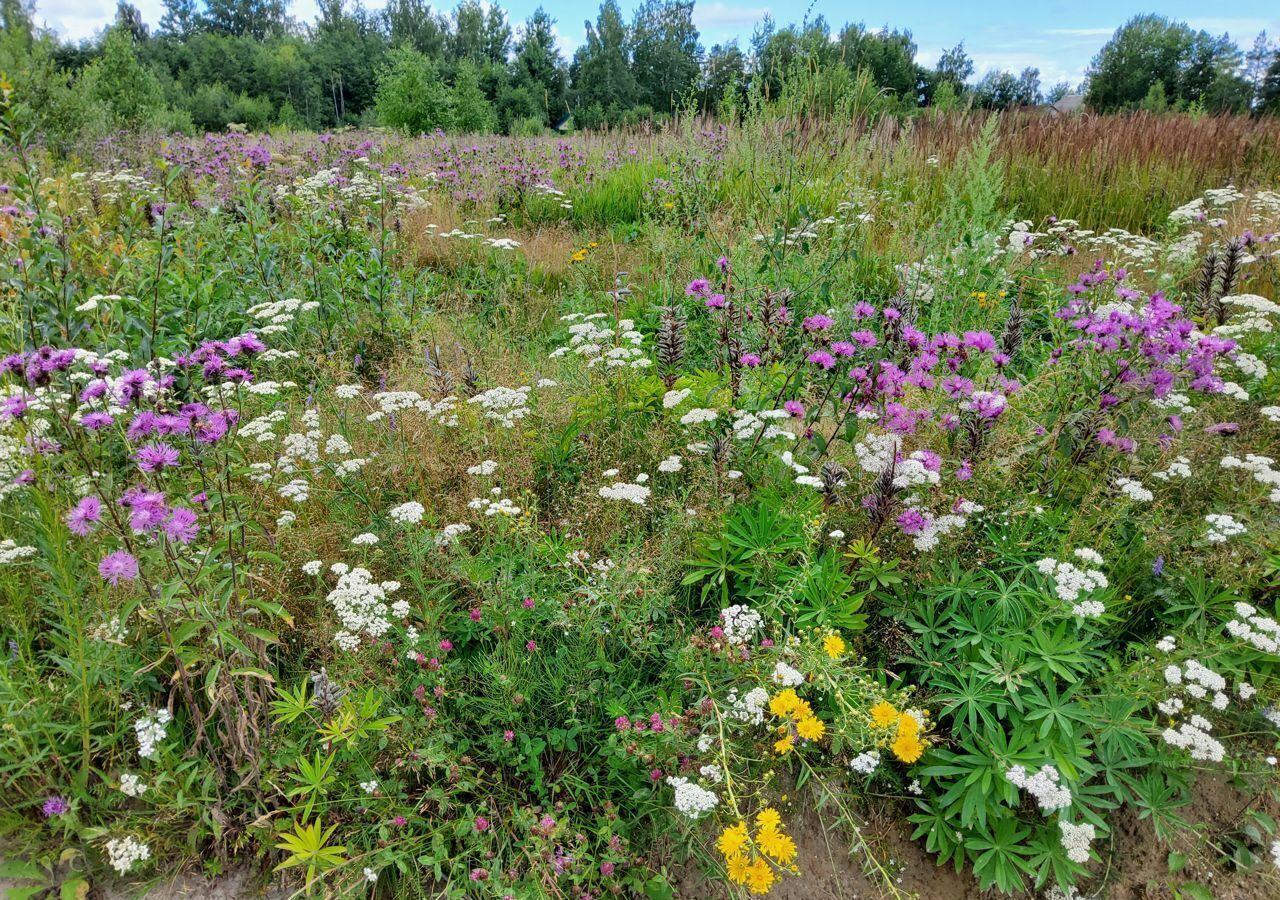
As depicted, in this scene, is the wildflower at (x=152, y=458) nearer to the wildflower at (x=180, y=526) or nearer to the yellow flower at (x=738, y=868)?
the wildflower at (x=180, y=526)

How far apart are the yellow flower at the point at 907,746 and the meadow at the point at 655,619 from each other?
1cm

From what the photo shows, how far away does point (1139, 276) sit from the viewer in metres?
5.21

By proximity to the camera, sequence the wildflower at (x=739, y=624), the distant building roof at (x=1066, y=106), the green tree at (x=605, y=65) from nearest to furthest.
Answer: the wildflower at (x=739, y=624)
the distant building roof at (x=1066, y=106)
the green tree at (x=605, y=65)

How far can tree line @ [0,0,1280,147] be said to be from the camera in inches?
602

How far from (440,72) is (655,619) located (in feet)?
151

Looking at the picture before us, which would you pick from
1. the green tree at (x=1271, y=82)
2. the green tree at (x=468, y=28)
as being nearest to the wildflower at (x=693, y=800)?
the green tree at (x=1271, y=82)

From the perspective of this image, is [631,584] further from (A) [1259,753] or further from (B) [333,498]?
(A) [1259,753]

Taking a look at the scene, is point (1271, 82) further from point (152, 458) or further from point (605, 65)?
point (152, 458)

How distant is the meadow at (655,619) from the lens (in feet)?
6.24

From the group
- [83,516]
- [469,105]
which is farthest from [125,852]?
[469,105]

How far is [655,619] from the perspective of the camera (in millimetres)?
2508

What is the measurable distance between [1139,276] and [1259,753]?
4.41 metres

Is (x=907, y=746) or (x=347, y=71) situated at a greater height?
(x=347, y=71)

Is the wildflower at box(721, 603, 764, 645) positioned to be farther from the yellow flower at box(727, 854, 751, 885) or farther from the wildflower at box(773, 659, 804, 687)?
the yellow flower at box(727, 854, 751, 885)
